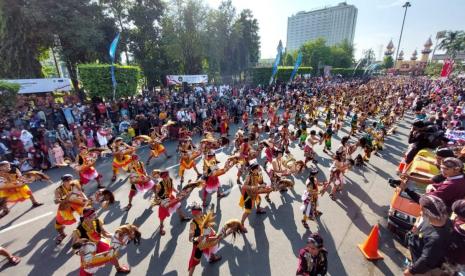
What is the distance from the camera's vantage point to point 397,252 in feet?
15.8

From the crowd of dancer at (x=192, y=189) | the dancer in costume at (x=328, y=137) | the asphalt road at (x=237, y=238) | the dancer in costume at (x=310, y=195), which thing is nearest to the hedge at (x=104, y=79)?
the crowd of dancer at (x=192, y=189)

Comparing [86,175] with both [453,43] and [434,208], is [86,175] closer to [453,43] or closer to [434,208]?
[434,208]

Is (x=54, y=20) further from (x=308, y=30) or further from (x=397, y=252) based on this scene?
(x=308, y=30)

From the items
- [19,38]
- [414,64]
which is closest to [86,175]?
[19,38]

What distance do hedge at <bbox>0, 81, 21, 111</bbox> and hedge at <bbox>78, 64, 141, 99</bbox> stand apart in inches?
136

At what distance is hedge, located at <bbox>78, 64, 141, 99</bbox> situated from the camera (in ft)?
48.8

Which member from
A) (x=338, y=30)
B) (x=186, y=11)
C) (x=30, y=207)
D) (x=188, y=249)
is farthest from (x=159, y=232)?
(x=338, y=30)

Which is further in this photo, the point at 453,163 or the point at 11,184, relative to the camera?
the point at 11,184

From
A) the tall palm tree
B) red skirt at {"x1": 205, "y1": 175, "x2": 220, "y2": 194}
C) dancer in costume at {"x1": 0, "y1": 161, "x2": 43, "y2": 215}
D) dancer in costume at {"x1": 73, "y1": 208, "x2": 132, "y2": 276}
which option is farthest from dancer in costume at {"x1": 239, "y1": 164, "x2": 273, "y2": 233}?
the tall palm tree

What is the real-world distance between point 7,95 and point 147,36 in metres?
17.9

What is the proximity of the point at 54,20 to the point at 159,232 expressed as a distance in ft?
72.2

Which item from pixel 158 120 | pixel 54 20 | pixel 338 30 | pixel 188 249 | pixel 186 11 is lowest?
pixel 188 249

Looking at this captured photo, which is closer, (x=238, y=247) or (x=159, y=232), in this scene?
(x=238, y=247)

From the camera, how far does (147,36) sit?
27078mm
